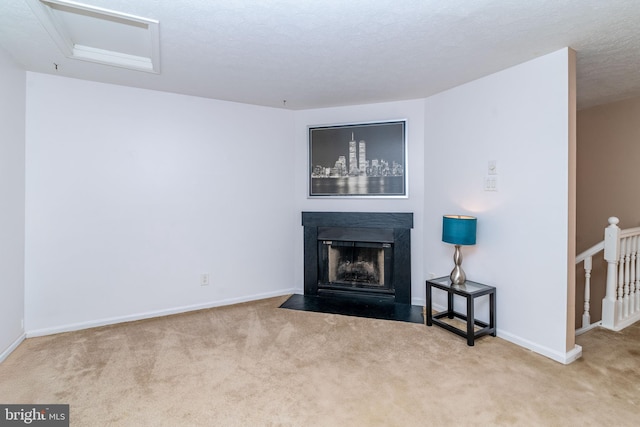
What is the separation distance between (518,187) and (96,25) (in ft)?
10.9

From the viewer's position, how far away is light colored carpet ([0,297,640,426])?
1742mm

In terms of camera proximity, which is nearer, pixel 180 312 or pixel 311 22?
pixel 311 22

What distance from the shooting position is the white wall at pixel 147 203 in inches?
109

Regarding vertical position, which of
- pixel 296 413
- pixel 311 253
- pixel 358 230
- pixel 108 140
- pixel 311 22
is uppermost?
pixel 311 22

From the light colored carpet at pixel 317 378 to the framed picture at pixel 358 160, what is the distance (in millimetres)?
1554

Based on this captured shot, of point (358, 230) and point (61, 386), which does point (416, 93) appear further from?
point (61, 386)

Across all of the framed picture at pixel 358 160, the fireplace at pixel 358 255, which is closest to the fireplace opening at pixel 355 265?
the fireplace at pixel 358 255

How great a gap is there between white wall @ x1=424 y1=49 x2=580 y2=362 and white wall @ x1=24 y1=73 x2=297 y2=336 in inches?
77.0

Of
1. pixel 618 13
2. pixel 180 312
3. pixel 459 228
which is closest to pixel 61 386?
pixel 180 312

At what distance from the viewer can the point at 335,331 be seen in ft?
9.34

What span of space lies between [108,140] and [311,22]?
2292 mm

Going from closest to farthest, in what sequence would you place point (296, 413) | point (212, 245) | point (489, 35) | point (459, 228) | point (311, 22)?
1. point (296, 413)
2. point (311, 22)
3. point (489, 35)
4. point (459, 228)
5. point (212, 245)

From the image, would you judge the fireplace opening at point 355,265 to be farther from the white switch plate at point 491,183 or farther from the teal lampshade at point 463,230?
the white switch plate at point 491,183

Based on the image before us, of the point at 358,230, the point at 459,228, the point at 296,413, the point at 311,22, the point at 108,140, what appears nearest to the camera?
the point at 296,413
